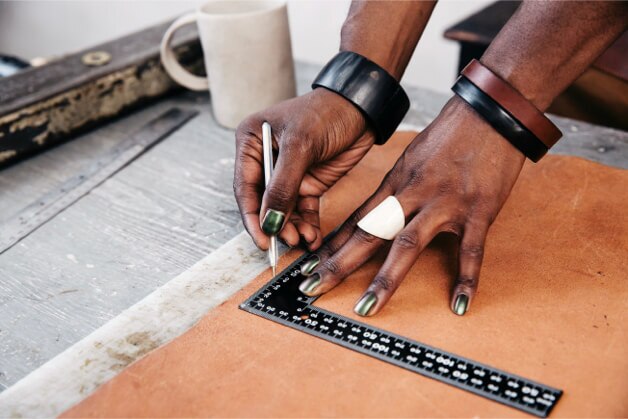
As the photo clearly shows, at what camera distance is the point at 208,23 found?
120 centimetres

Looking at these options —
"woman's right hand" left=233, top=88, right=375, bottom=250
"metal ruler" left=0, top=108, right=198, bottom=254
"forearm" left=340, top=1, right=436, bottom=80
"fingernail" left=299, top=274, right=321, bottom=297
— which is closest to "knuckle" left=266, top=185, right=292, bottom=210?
"woman's right hand" left=233, top=88, right=375, bottom=250

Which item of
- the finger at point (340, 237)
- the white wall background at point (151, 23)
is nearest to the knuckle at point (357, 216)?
the finger at point (340, 237)

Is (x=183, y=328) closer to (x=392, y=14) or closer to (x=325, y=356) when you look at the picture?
(x=325, y=356)

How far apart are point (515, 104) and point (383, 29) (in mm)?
289

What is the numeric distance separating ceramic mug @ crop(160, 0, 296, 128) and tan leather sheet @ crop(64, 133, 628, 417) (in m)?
0.49

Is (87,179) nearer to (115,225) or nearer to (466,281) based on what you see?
(115,225)

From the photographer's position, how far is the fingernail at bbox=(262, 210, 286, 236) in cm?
84

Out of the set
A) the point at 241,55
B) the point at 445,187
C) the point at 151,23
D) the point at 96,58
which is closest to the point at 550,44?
the point at 445,187

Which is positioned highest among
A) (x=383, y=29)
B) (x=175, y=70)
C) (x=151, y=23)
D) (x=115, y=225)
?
(x=383, y=29)

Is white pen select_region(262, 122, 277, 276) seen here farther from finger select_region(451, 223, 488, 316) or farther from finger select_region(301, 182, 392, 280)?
finger select_region(451, 223, 488, 316)

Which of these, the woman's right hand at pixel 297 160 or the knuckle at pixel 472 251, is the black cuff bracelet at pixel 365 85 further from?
the knuckle at pixel 472 251

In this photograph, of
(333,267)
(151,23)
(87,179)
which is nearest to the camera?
(333,267)

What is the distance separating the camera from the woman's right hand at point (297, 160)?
0.85 meters

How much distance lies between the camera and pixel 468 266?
0.79m
